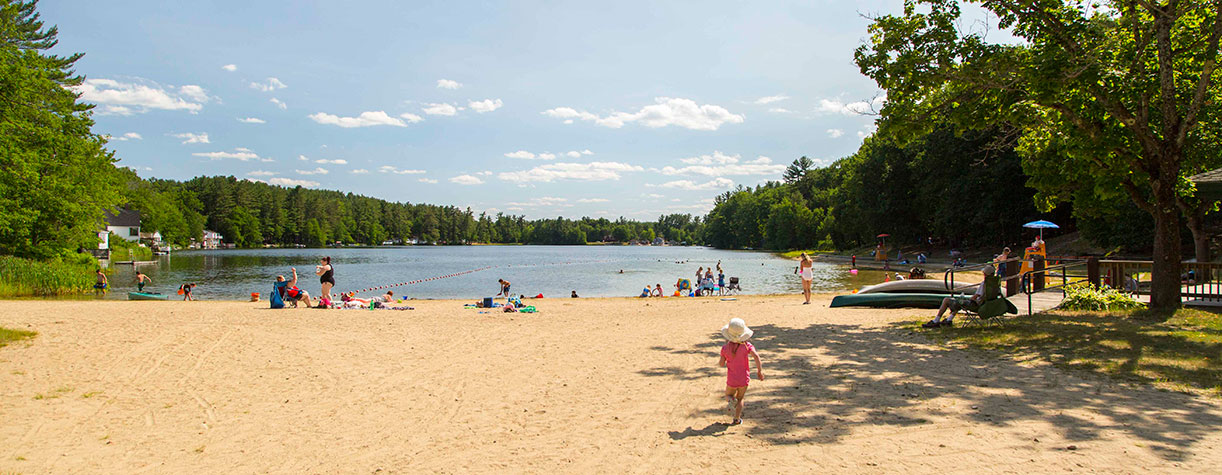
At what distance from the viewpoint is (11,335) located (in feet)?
35.7

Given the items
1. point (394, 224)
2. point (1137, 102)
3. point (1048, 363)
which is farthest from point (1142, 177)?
point (394, 224)

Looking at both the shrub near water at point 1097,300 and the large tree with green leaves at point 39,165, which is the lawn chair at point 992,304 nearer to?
the shrub near water at point 1097,300

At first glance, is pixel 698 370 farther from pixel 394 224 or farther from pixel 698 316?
pixel 394 224

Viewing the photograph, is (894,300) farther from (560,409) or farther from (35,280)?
(35,280)

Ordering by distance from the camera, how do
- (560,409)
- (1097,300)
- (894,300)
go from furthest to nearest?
(894,300) → (1097,300) → (560,409)

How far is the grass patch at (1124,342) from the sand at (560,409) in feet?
2.21

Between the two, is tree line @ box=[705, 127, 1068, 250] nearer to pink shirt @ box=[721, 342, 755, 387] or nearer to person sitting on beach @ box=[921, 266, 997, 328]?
person sitting on beach @ box=[921, 266, 997, 328]

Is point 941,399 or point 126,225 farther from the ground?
point 126,225

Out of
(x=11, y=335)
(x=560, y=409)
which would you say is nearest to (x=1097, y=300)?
(x=560, y=409)

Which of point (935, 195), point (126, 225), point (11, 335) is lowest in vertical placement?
point (11, 335)

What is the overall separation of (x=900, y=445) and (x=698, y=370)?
11.8 ft

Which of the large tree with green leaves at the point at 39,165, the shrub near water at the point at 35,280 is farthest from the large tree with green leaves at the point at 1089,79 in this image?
the large tree with green leaves at the point at 39,165

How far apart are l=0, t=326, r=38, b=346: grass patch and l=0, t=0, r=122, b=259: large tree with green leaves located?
68.8 feet

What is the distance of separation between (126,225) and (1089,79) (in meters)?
93.9
